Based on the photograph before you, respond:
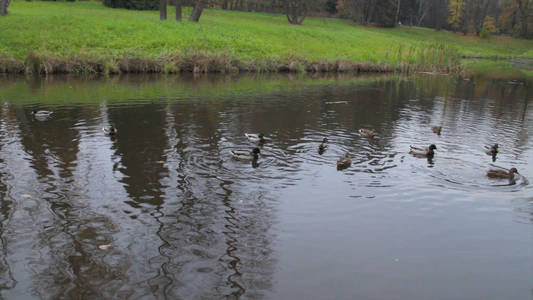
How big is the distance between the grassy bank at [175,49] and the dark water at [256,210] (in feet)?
44.9

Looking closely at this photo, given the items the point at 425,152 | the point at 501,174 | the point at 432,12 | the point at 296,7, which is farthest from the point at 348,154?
the point at 432,12

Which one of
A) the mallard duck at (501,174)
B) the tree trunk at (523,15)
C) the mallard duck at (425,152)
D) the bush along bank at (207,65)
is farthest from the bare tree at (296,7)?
the mallard duck at (501,174)

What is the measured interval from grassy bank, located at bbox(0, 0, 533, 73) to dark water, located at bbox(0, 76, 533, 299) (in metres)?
13.7

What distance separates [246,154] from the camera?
12.2m

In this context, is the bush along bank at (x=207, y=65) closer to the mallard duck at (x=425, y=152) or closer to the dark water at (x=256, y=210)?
the dark water at (x=256, y=210)

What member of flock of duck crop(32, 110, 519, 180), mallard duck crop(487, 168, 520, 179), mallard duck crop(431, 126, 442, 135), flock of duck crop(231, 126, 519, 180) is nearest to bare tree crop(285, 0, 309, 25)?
mallard duck crop(431, 126, 442, 135)

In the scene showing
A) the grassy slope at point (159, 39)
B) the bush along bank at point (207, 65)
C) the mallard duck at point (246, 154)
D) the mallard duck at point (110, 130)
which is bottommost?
the mallard duck at point (110, 130)

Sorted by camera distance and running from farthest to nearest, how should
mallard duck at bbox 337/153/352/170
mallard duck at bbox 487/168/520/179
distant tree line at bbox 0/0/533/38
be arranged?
1. distant tree line at bbox 0/0/533/38
2. mallard duck at bbox 337/153/352/170
3. mallard duck at bbox 487/168/520/179

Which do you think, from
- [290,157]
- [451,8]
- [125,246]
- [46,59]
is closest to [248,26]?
[46,59]

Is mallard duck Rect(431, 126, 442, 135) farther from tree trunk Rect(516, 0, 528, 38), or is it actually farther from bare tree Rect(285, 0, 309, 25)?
tree trunk Rect(516, 0, 528, 38)

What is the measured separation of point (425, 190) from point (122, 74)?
25.8 m

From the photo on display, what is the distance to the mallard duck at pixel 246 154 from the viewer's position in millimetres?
12242

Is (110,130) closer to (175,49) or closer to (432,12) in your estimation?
(175,49)

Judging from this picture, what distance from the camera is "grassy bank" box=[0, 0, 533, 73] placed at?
3100 centimetres
